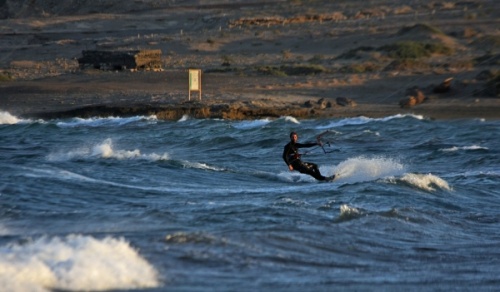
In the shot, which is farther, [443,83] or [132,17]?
[132,17]

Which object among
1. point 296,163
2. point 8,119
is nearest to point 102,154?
point 296,163

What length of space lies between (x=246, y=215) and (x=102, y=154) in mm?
9743

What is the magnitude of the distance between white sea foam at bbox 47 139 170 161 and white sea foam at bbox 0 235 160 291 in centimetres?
1173

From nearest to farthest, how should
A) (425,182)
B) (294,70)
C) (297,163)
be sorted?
(425,182) < (297,163) < (294,70)

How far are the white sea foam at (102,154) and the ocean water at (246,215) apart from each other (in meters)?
0.06

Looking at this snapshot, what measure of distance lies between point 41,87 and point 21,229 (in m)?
25.5

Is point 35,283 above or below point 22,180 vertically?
above

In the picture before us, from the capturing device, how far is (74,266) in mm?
9781

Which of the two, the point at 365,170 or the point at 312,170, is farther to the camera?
the point at 365,170

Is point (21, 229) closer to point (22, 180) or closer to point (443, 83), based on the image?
point (22, 180)

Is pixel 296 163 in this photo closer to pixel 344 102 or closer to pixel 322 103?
pixel 322 103

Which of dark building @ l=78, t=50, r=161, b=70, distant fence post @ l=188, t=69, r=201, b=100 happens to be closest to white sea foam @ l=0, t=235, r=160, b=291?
distant fence post @ l=188, t=69, r=201, b=100

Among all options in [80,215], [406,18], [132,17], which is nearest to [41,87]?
[80,215]

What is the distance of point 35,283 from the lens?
9289mm
